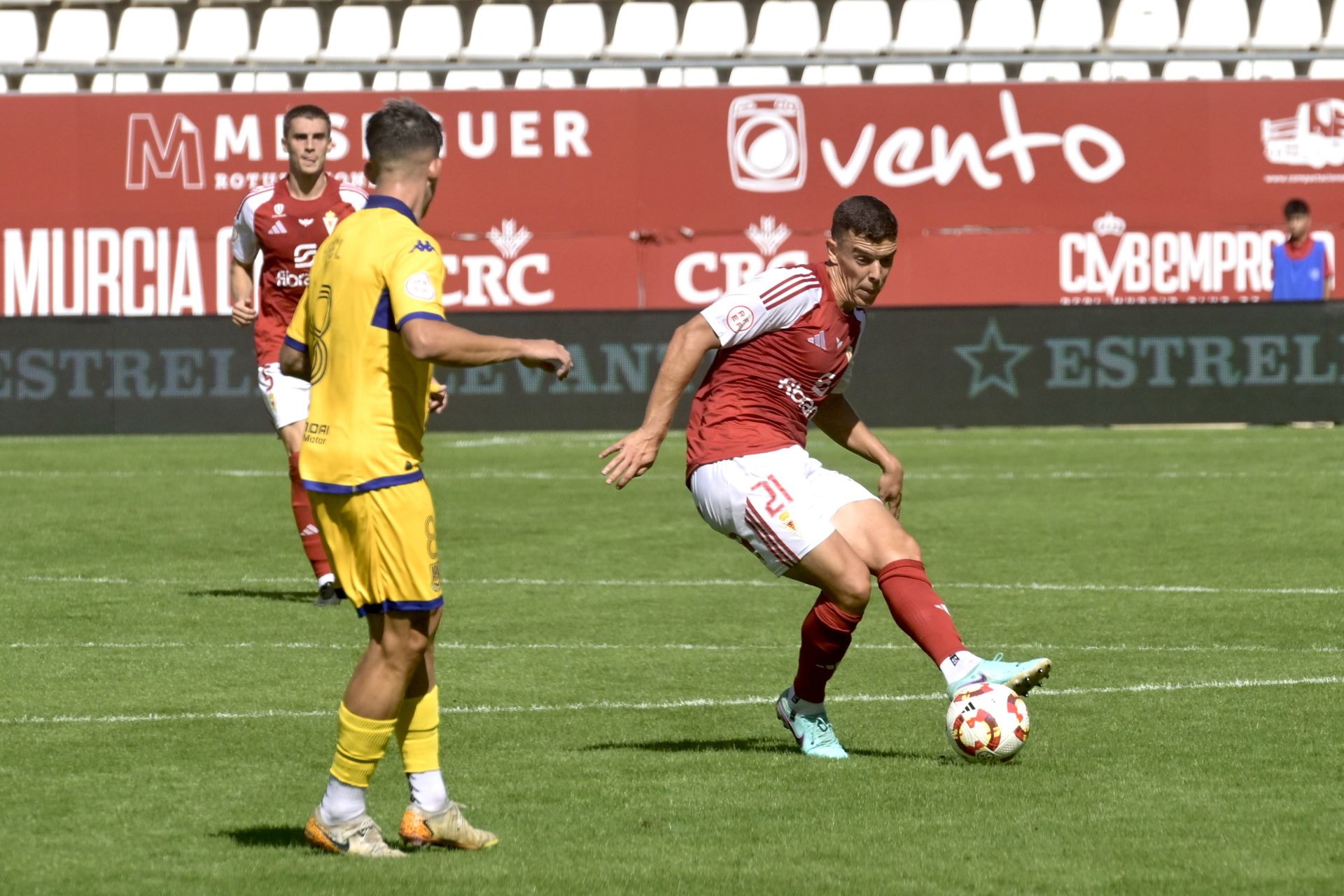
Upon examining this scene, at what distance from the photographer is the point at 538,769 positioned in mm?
6602

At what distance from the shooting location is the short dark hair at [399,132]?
5.56 m

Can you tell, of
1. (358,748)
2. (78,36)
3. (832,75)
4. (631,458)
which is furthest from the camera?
(78,36)

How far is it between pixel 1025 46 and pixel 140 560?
62.3 ft

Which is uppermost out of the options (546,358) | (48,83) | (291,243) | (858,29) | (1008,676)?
(858,29)

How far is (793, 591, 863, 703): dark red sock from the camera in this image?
7004 mm

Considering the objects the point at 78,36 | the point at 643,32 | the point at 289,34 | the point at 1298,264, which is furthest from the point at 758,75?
the point at 78,36

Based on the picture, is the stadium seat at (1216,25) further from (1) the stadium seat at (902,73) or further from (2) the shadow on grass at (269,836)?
(2) the shadow on grass at (269,836)

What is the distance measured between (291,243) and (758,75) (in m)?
18.0

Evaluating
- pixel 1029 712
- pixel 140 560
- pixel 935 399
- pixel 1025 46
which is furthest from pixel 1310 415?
pixel 1029 712

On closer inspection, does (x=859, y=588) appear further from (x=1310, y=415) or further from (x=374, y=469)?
(x=1310, y=415)

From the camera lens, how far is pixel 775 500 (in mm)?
6941

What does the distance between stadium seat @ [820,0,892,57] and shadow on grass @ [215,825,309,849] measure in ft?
79.6

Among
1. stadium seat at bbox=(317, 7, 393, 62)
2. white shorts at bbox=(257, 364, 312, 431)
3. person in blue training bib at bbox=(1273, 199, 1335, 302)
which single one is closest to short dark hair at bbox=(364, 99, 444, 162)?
white shorts at bbox=(257, 364, 312, 431)

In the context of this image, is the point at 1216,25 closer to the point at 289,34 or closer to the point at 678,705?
the point at 289,34
